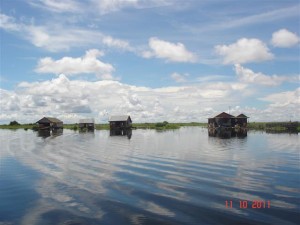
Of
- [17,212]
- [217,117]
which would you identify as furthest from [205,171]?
[217,117]

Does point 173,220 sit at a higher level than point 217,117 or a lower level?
lower

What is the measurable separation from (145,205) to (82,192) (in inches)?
209

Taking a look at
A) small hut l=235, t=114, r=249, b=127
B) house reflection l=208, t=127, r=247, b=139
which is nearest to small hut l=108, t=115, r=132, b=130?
small hut l=235, t=114, r=249, b=127

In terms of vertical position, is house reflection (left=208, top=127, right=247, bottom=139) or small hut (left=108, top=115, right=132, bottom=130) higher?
small hut (left=108, top=115, right=132, bottom=130)

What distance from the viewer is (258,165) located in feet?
99.5

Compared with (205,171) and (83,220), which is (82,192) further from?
(205,171)

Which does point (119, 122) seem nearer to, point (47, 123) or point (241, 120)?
point (47, 123)

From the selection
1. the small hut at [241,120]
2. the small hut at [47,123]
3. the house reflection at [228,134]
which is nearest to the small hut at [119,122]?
the small hut at [47,123]

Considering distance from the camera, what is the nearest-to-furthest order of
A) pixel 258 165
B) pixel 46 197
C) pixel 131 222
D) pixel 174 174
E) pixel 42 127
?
pixel 131 222 → pixel 46 197 → pixel 174 174 → pixel 258 165 → pixel 42 127
